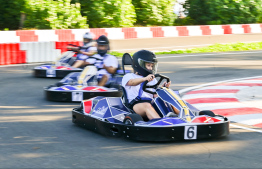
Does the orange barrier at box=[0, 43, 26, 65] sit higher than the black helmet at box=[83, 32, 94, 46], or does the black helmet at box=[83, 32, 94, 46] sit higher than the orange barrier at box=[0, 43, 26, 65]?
the black helmet at box=[83, 32, 94, 46]

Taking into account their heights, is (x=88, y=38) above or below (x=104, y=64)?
above

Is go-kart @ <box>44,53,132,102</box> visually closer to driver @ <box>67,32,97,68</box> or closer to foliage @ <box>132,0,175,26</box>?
driver @ <box>67,32,97,68</box>

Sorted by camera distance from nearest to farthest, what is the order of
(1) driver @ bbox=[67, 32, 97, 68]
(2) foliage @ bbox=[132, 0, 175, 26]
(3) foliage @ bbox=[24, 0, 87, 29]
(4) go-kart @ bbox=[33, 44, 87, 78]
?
(1) driver @ bbox=[67, 32, 97, 68], (4) go-kart @ bbox=[33, 44, 87, 78], (3) foliage @ bbox=[24, 0, 87, 29], (2) foliage @ bbox=[132, 0, 175, 26]

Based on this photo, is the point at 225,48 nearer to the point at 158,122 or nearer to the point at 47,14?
the point at 47,14

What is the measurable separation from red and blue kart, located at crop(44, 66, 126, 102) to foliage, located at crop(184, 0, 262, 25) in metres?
13.4

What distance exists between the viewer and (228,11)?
21641mm

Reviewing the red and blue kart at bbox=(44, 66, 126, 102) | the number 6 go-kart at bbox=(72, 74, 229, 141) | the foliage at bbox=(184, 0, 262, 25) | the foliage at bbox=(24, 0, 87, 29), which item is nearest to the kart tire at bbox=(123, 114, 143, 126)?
the number 6 go-kart at bbox=(72, 74, 229, 141)

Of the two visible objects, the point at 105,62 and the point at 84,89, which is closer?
the point at 84,89

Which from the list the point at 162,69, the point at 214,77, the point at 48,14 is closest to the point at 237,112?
the point at 214,77

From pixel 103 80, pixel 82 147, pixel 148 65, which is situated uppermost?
pixel 148 65

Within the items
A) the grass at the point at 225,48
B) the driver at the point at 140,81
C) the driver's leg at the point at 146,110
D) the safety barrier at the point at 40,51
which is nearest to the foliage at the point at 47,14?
the safety barrier at the point at 40,51

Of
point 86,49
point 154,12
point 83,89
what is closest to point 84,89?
point 83,89

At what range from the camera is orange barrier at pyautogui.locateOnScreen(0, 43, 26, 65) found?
13672 millimetres

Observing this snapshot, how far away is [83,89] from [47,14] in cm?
975
